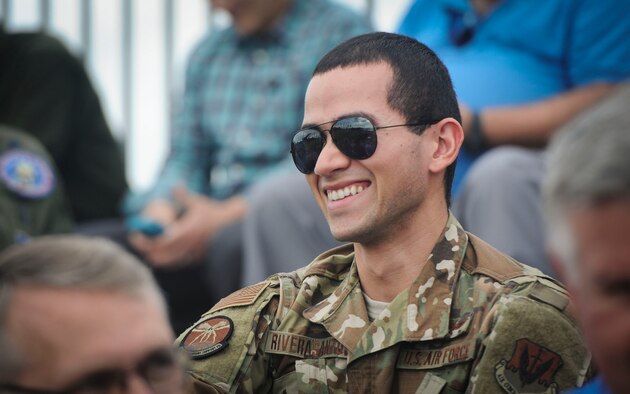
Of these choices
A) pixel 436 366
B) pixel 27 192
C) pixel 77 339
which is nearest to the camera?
pixel 77 339

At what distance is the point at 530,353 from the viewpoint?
8.23 feet

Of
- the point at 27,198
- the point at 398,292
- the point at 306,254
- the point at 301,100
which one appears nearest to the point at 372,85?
the point at 398,292

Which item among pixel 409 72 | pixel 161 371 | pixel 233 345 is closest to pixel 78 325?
pixel 161 371

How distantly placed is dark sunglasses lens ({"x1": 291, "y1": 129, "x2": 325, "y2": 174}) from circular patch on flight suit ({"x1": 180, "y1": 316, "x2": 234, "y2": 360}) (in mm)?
445

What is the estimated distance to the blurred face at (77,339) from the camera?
6.33 feet

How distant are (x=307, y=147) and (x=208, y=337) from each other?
54 centimetres

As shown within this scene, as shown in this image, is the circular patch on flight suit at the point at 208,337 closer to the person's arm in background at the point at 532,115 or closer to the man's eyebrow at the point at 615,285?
the man's eyebrow at the point at 615,285

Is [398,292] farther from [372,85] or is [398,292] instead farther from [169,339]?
[169,339]

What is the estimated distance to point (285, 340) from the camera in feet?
9.15

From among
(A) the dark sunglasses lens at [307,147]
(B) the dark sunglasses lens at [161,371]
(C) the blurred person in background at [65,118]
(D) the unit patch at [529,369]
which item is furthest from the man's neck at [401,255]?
(C) the blurred person in background at [65,118]

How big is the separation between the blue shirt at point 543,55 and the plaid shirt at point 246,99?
2.52 ft

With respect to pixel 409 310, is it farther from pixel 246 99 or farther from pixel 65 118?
pixel 65 118

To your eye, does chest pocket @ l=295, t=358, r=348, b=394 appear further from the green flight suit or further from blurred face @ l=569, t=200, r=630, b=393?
the green flight suit

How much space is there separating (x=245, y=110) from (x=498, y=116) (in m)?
1.31
